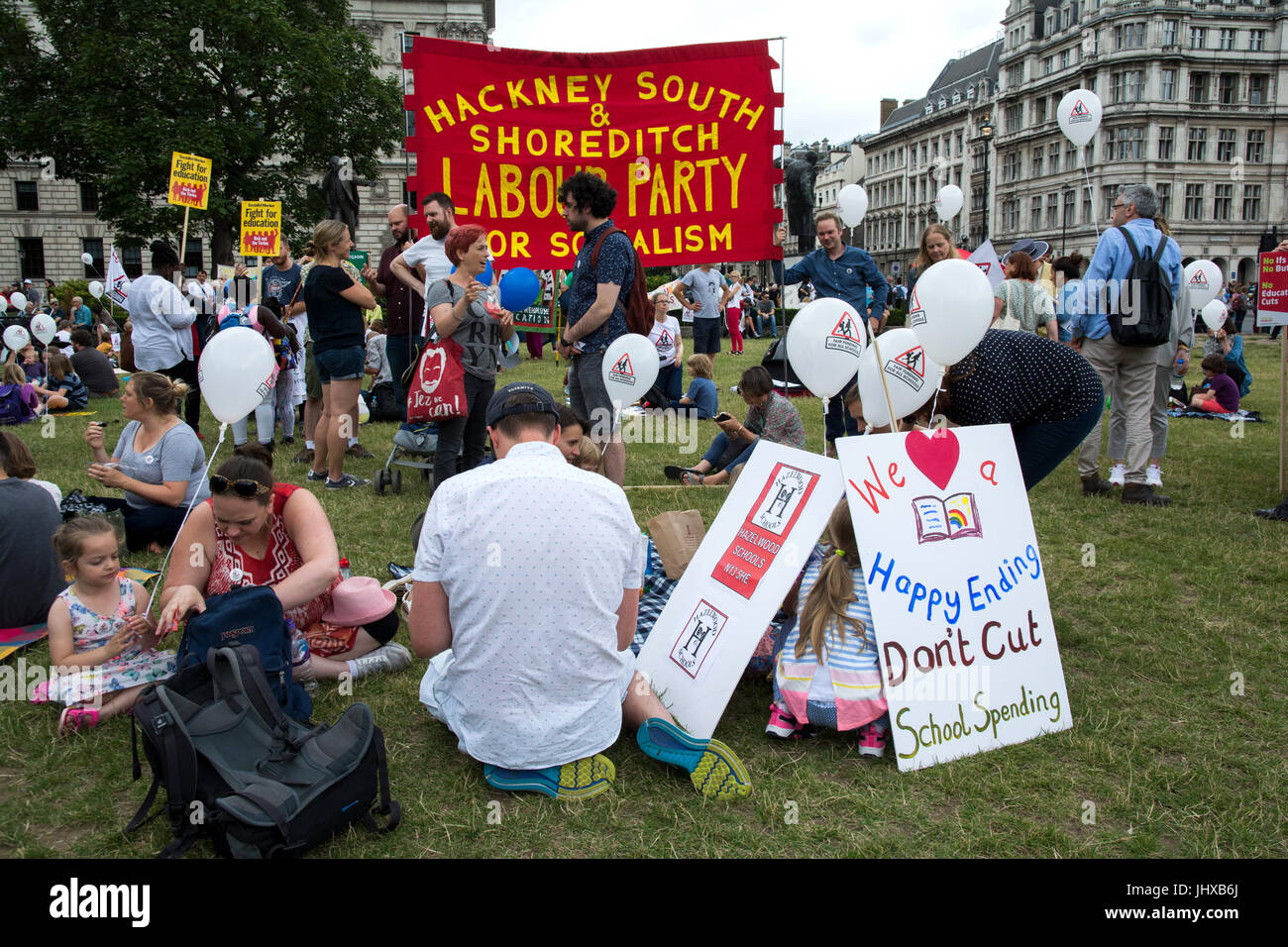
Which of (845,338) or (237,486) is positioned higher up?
(845,338)

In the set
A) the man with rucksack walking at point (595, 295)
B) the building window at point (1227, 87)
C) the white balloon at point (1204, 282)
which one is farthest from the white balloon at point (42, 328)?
the building window at point (1227, 87)

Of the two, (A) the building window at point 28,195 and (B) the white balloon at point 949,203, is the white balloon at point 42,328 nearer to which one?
(B) the white balloon at point 949,203

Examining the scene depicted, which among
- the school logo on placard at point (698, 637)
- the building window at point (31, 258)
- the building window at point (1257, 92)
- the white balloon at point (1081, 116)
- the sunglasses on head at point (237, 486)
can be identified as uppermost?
the building window at point (1257, 92)

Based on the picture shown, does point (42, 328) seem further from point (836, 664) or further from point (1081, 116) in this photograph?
point (836, 664)

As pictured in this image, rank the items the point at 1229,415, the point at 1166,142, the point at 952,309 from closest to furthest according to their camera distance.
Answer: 1. the point at 952,309
2. the point at 1229,415
3. the point at 1166,142

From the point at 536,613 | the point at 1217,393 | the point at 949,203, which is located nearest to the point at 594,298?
the point at 536,613

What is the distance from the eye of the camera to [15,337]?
1233 cm

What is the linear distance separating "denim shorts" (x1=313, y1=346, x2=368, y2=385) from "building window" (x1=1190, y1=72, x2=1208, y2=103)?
7617cm

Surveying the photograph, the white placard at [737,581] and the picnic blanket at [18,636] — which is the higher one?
the white placard at [737,581]

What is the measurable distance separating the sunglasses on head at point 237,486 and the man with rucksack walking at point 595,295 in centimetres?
238

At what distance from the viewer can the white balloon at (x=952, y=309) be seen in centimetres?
342

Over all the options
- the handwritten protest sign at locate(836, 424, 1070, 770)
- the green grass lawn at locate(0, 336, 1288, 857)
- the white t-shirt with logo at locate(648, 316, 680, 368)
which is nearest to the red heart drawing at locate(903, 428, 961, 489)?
the handwritten protest sign at locate(836, 424, 1070, 770)

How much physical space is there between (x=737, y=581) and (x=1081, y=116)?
870 centimetres
